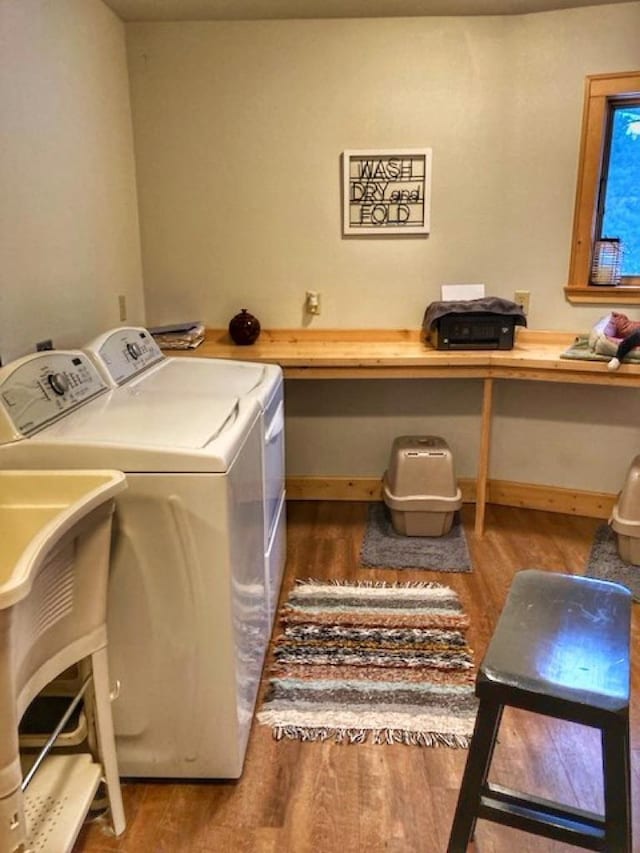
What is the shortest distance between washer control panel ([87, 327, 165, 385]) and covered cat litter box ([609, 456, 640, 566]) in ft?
6.41

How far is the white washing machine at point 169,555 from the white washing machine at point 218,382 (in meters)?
0.25

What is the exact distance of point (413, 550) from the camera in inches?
112

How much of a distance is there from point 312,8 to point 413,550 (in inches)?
93.4

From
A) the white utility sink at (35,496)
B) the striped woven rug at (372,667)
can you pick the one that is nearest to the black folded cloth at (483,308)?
the striped woven rug at (372,667)

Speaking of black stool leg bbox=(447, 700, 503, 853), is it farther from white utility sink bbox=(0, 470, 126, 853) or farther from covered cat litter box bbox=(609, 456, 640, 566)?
covered cat litter box bbox=(609, 456, 640, 566)

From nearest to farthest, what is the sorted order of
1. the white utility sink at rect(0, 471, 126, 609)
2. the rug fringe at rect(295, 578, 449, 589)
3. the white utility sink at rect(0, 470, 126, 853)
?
the white utility sink at rect(0, 470, 126, 853)
the white utility sink at rect(0, 471, 126, 609)
the rug fringe at rect(295, 578, 449, 589)

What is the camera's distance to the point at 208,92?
2963mm

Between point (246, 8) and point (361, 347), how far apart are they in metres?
1.52

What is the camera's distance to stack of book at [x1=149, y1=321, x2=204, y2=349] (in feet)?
9.67

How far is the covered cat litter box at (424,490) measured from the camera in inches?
115

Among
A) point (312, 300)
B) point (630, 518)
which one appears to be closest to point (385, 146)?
point (312, 300)

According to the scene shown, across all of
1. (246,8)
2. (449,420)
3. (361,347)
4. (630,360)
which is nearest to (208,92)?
(246,8)

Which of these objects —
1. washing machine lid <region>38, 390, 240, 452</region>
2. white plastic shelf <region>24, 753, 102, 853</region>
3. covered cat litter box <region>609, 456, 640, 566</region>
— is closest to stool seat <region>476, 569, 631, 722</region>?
washing machine lid <region>38, 390, 240, 452</region>

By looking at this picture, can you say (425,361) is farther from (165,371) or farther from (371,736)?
(371,736)
